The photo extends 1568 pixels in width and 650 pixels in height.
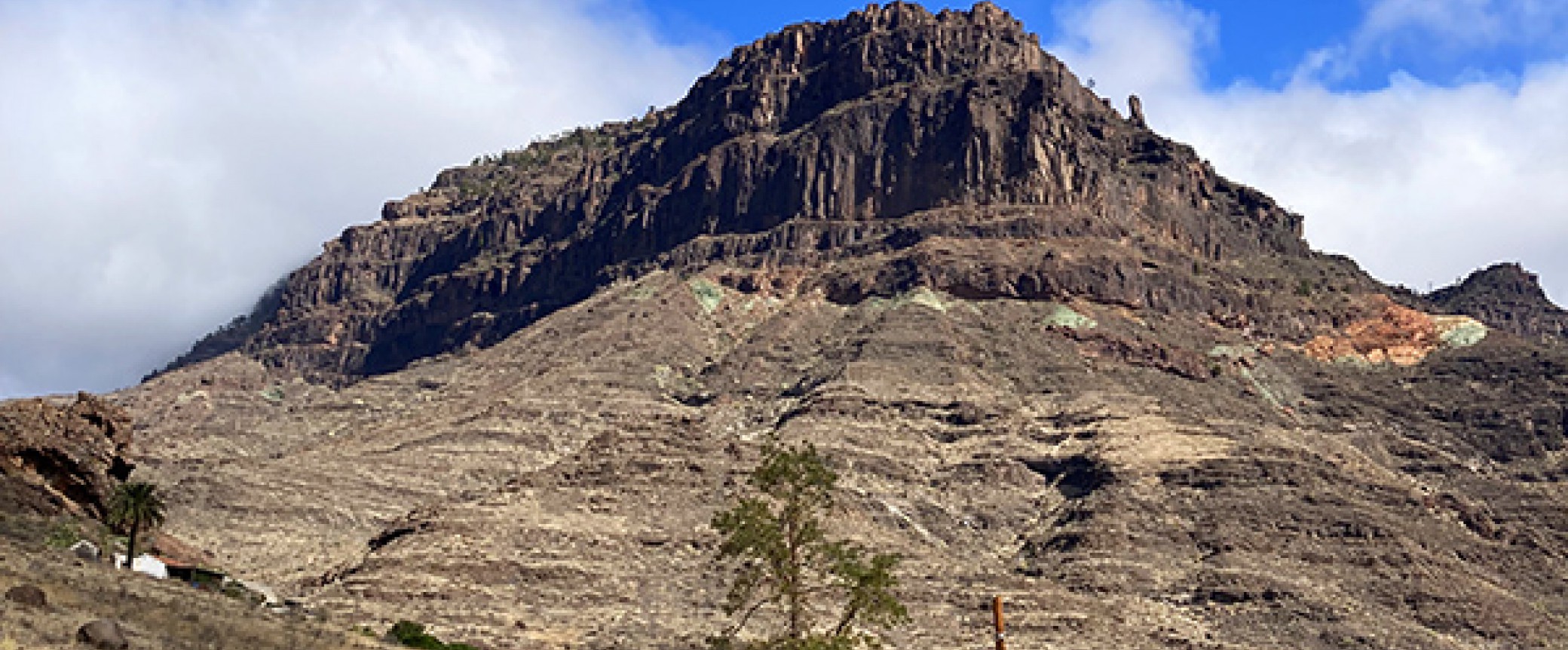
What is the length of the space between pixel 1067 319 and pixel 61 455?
127 m

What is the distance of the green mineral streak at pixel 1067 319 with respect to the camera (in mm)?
194375

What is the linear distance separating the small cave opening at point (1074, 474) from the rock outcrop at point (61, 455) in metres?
75.8

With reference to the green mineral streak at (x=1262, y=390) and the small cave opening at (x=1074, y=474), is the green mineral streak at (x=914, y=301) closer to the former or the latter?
the green mineral streak at (x=1262, y=390)

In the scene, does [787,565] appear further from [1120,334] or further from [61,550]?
[1120,334]

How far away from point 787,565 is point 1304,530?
89026 millimetres

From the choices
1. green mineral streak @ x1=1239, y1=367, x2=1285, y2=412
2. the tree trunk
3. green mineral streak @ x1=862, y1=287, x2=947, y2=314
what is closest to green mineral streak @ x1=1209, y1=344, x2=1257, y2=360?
green mineral streak @ x1=1239, y1=367, x2=1285, y2=412

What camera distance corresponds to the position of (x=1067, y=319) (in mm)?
196250

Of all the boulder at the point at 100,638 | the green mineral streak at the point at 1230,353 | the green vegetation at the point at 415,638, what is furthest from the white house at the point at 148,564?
the green mineral streak at the point at 1230,353

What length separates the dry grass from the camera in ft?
125

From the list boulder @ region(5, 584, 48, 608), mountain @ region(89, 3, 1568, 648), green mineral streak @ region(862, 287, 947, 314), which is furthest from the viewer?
green mineral streak @ region(862, 287, 947, 314)

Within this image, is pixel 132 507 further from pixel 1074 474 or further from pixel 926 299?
pixel 926 299

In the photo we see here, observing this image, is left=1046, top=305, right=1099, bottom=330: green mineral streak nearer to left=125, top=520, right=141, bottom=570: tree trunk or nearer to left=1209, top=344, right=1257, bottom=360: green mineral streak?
left=1209, top=344, right=1257, bottom=360: green mineral streak

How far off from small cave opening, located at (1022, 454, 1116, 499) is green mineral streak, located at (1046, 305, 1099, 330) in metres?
43.2

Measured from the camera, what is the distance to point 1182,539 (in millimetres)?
131625
